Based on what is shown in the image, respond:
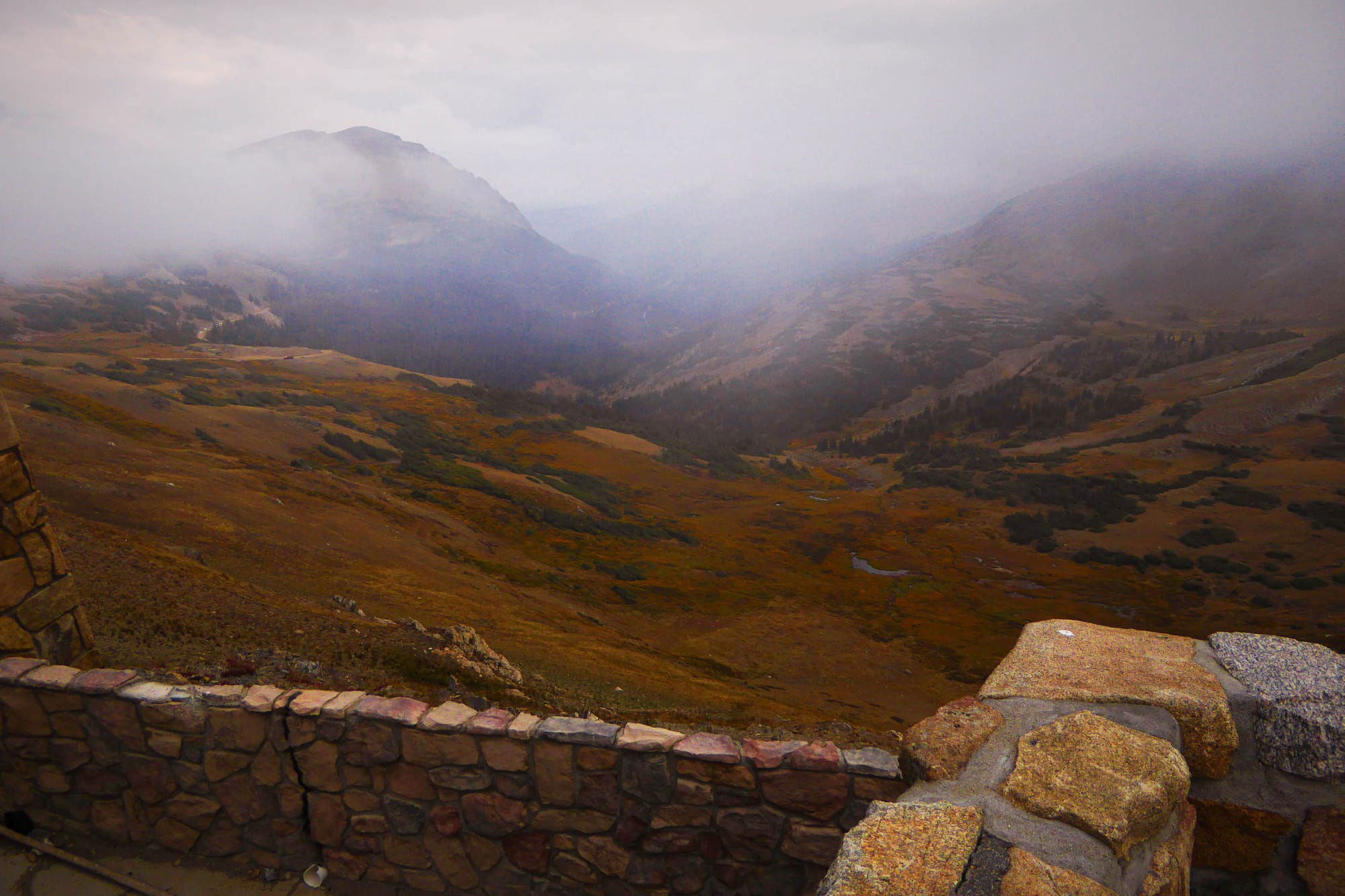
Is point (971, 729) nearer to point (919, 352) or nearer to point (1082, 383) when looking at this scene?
point (1082, 383)

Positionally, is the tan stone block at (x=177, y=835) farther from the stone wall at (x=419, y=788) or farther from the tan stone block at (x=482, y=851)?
the tan stone block at (x=482, y=851)

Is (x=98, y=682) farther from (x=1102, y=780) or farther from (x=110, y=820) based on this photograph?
(x=1102, y=780)

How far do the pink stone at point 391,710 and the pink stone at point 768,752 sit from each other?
2384 millimetres

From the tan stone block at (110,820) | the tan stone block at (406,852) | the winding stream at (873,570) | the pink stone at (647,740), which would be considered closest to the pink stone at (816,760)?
the pink stone at (647,740)

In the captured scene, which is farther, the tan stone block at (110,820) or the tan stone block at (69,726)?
the tan stone block at (110,820)

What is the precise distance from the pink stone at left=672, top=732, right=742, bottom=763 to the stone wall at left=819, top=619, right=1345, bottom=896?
110 centimetres

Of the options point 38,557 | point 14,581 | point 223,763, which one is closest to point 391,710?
point 223,763

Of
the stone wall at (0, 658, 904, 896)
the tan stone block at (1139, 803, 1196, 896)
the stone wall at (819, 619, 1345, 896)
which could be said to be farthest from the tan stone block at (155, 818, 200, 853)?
the tan stone block at (1139, 803, 1196, 896)

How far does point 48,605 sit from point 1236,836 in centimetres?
909

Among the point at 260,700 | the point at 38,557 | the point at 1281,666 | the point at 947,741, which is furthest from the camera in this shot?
the point at 38,557

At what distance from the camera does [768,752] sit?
171 inches

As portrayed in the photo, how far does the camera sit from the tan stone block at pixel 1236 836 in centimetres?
356

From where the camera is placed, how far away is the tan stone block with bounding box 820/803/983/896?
8.91ft

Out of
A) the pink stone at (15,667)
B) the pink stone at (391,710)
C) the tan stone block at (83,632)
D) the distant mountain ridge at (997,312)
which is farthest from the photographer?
the distant mountain ridge at (997,312)
